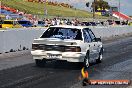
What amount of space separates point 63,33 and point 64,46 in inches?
48.7

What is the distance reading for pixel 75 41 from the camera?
15.3 m

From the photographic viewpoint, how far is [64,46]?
15203 mm

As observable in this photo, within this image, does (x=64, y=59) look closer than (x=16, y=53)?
Yes

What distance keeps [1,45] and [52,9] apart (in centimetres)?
7951

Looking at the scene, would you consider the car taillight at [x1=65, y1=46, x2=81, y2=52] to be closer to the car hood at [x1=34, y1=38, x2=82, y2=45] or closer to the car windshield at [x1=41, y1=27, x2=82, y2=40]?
the car hood at [x1=34, y1=38, x2=82, y2=45]

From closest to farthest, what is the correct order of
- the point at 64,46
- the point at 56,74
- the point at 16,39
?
the point at 56,74 → the point at 64,46 → the point at 16,39

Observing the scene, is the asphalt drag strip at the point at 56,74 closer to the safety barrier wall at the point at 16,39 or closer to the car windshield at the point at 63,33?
the car windshield at the point at 63,33

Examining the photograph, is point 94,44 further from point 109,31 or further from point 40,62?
point 109,31

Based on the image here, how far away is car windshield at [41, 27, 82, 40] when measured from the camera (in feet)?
52.3

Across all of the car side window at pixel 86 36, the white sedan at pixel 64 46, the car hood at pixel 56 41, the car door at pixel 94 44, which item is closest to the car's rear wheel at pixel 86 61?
the white sedan at pixel 64 46

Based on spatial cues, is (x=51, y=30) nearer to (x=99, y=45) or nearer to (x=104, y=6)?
(x=99, y=45)

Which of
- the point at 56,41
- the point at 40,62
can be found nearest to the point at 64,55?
the point at 56,41

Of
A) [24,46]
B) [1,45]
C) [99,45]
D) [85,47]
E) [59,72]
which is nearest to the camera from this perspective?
[59,72]

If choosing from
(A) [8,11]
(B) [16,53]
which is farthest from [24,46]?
(A) [8,11]
